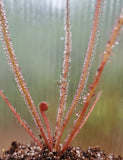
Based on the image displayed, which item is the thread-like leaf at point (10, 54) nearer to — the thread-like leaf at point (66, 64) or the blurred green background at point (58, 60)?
the thread-like leaf at point (66, 64)

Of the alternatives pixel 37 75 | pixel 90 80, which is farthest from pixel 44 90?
pixel 90 80

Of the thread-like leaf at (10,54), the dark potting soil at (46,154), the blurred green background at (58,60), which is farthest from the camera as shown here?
the blurred green background at (58,60)

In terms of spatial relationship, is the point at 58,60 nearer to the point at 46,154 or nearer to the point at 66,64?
the point at 66,64

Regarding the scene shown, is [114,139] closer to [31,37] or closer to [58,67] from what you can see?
[58,67]

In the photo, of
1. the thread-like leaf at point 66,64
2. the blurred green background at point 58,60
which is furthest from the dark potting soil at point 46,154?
the blurred green background at point 58,60

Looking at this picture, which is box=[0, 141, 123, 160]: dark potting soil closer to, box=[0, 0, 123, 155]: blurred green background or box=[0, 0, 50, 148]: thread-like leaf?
box=[0, 0, 50, 148]: thread-like leaf

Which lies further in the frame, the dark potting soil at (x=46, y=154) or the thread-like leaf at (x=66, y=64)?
the dark potting soil at (x=46, y=154)

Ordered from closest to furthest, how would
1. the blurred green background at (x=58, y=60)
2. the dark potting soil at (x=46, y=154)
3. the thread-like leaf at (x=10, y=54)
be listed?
1. the thread-like leaf at (x=10, y=54)
2. the dark potting soil at (x=46, y=154)
3. the blurred green background at (x=58, y=60)

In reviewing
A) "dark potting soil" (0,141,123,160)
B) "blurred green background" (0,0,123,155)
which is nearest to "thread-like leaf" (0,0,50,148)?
"dark potting soil" (0,141,123,160)

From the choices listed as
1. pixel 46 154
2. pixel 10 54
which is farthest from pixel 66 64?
pixel 46 154
